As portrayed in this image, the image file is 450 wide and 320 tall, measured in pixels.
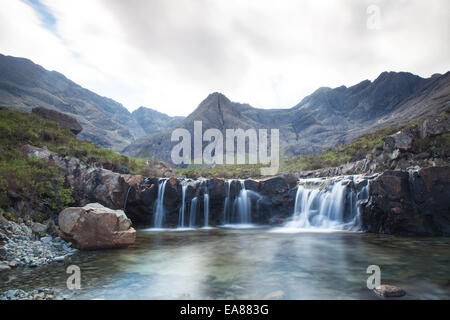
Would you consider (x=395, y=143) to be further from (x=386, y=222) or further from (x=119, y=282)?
(x=119, y=282)

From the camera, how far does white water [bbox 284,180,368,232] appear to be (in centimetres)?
2160

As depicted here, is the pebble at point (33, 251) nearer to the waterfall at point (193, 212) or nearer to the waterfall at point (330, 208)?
the waterfall at point (193, 212)

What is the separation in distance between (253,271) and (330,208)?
15618 mm

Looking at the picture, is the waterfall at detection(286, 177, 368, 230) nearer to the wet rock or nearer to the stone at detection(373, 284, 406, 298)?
the stone at detection(373, 284, 406, 298)

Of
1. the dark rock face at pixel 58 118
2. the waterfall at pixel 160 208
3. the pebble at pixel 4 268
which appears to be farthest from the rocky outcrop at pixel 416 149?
the dark rock face at pixel 58 118

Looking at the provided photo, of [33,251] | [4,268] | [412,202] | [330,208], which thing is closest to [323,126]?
[330,208]

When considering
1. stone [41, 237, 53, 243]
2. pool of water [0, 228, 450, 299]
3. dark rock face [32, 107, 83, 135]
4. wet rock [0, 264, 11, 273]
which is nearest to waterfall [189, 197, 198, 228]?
pool of water [0, 228, 450, 299]

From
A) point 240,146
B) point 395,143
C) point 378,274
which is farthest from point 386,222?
point 240,146

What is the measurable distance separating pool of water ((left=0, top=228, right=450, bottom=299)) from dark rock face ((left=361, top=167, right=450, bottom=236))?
2129mm

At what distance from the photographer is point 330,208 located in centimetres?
2325

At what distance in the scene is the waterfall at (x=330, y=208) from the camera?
21584 millimetres

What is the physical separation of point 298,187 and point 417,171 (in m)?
11.5

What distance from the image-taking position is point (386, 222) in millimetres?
19188
